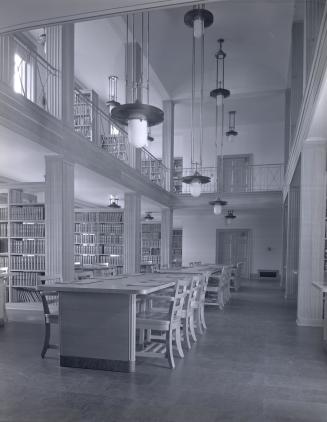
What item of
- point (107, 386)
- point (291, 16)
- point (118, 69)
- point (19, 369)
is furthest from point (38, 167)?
point (291, 16)

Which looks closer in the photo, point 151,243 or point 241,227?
point 151,243

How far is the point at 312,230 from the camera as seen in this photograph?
17.6 feet

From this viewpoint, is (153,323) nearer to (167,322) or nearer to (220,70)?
(167,322)

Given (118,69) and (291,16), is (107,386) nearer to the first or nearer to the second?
(291,16)

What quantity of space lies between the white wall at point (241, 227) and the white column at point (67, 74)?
8849 mm

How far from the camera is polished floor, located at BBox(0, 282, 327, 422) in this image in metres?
2.52

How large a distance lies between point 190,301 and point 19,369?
1.87m

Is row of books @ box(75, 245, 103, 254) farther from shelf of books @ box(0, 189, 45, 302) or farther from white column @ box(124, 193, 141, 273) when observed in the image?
shelf of books @ box(0, 189, 45, 302)

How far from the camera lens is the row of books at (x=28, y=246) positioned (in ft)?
21.2

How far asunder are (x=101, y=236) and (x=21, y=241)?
10.1 feet

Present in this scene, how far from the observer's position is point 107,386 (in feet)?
9.75

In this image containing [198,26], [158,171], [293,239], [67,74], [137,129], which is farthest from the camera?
→ [158,171]

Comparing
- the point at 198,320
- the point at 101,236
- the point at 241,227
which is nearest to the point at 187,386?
the point at 198,320

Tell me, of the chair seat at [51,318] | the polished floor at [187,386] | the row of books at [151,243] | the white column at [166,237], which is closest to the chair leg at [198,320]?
the polished floor at [187,386]
